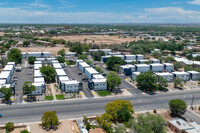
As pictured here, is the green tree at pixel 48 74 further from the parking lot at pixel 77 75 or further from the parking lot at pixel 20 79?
the parking lot at pixel 77 75

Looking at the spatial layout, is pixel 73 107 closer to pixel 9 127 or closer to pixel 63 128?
pixel 63 128

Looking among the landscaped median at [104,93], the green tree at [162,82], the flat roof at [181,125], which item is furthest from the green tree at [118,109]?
the green tree at [162,82]

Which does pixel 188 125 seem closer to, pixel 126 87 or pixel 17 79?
pixel 126 87

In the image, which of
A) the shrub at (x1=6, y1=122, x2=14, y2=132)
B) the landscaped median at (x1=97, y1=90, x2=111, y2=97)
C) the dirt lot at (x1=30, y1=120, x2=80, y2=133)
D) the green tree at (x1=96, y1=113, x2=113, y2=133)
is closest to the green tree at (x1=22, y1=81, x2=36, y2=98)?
the dirt lot at (x1=30, y1=120, x2=80, y2=133)

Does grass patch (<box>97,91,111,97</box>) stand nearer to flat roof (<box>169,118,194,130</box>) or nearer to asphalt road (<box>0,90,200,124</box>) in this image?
asphalt road (<box>0,90,200,124</box>)

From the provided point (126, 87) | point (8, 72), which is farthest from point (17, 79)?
point (126, 87)
